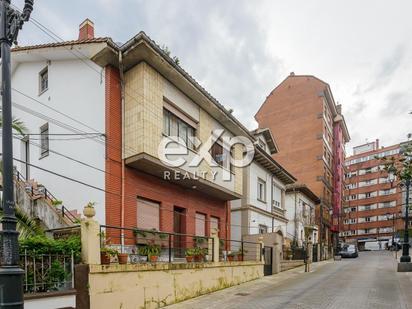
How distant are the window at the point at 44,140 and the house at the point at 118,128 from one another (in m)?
0.04

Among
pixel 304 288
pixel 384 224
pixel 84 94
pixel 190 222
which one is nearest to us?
pixel 84 94

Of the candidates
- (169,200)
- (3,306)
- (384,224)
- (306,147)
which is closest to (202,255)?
(169,200)

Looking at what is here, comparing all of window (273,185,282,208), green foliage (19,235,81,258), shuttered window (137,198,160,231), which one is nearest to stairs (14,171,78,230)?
shuttered window (137,198,160,231)

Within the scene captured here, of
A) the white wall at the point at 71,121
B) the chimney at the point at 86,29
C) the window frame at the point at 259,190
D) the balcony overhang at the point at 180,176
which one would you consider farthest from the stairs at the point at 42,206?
the window frame at the point at 259,190

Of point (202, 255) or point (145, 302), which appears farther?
point (202, 255)

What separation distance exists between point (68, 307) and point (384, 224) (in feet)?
261

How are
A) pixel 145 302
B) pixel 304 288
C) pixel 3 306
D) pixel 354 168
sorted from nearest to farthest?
pixel 3 306 < pixel 145 302 < pixel 304 288 < pixel 354 168

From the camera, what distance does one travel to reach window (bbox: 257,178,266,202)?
24019 mm

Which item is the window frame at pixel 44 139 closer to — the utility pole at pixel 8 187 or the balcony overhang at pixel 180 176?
the balcony overhang at pixel 180 176

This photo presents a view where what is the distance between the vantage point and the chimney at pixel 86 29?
15.1m

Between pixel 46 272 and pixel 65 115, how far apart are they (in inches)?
284

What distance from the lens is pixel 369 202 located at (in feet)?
265

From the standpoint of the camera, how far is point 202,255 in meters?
13.6

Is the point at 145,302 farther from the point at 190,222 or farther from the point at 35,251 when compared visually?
the point at 190,222
